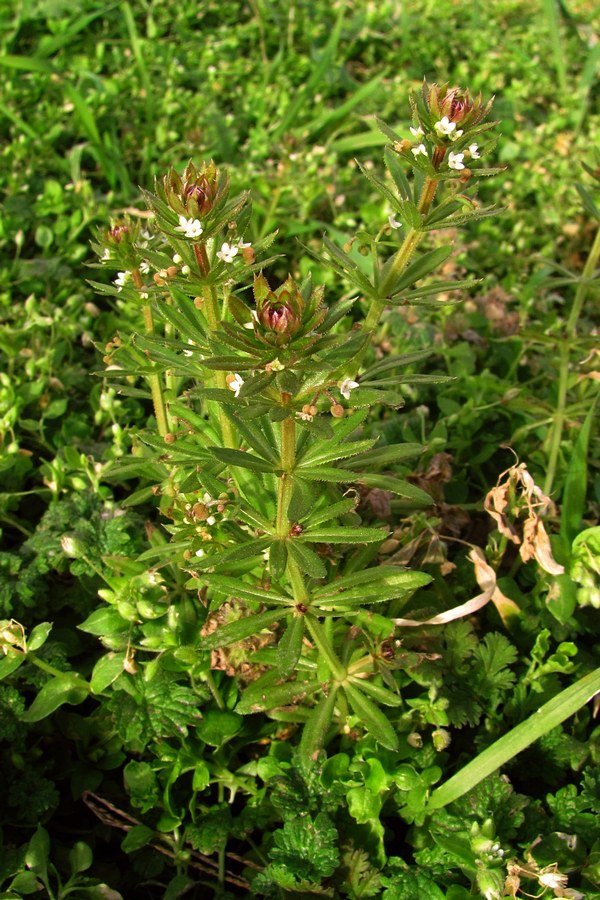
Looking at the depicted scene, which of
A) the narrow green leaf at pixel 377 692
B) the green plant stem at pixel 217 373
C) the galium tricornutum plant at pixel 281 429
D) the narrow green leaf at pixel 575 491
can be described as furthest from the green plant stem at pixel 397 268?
the narrow green leaf at pixel 575 491

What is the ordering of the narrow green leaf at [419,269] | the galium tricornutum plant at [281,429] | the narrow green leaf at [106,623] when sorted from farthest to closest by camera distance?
the narrow green leaf at [106,623] < the narrow green leaf at [419,269] < the galium tricornutum plant at [281,429]

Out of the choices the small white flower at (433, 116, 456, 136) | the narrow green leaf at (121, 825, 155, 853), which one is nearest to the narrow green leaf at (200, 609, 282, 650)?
the narrow green leaf at (121, 825, 155, 853)

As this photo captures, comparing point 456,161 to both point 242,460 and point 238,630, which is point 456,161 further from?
point 238,630

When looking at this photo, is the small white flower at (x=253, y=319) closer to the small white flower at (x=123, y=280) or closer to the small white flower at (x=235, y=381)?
the small white flower at (x=235, y=381)

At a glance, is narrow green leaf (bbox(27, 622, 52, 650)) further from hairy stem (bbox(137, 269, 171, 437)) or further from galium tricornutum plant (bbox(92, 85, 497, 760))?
hairy stem (bbox(137, 269, 171, 437))

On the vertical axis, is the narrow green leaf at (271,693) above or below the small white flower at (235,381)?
below

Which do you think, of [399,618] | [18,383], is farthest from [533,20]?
[399,618]

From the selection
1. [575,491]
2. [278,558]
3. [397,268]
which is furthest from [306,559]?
[575,491]
